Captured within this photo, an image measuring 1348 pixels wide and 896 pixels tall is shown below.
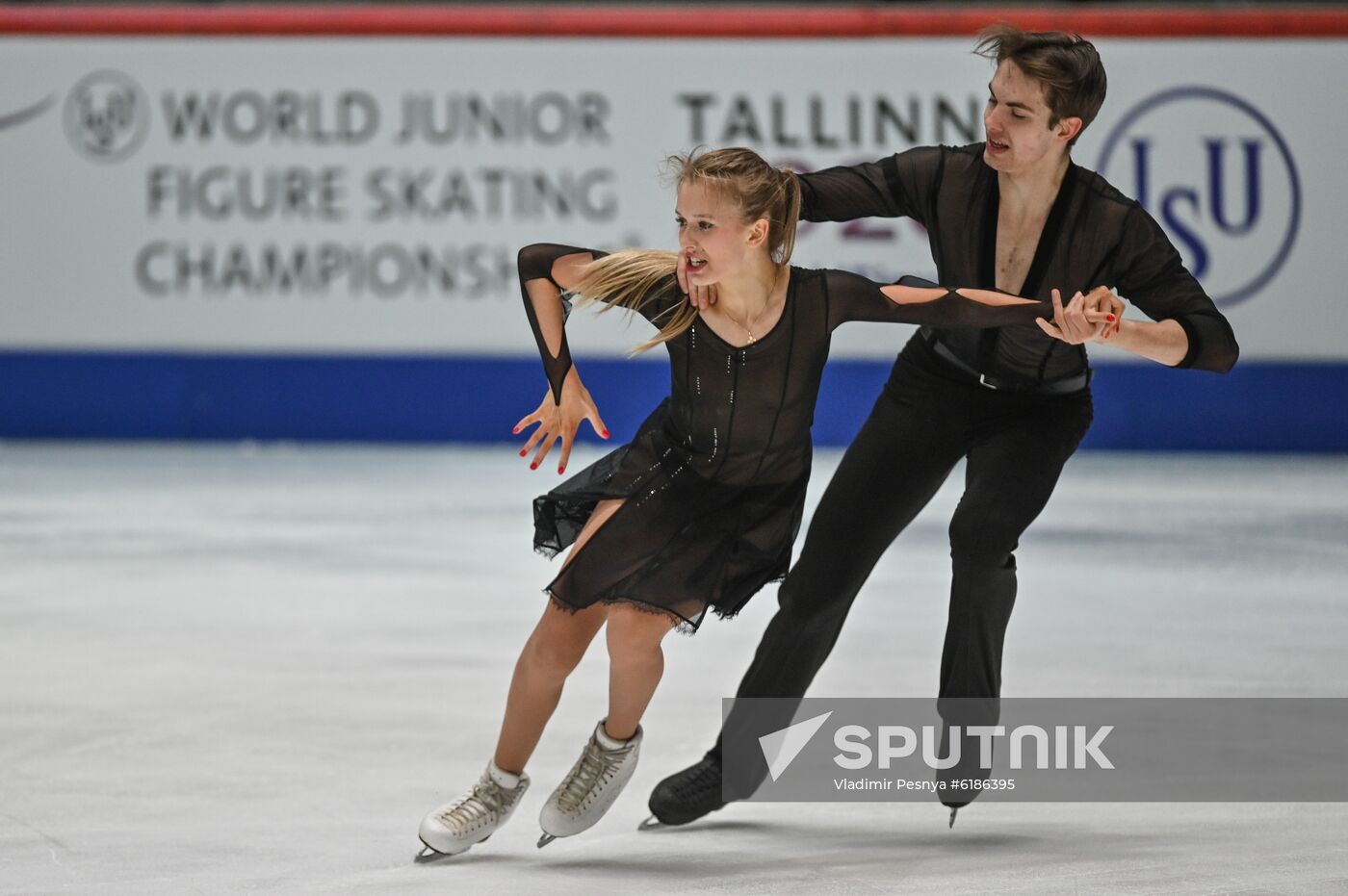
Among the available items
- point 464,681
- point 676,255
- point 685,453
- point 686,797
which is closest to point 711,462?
point 685,453

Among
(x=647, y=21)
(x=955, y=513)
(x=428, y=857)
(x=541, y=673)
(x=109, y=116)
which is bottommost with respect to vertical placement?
(x=428, y=857)

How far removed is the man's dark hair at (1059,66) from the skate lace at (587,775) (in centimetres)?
121

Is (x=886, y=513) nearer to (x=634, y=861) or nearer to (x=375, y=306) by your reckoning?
(x=634, y=861)

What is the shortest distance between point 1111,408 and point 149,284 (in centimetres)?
505

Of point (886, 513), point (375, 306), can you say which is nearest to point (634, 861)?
point (886, 513)

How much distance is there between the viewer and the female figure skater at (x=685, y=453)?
268 centimetres

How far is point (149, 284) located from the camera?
9516mm

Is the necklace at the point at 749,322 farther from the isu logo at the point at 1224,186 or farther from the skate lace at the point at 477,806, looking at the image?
the isu logo at the point at 1224,186

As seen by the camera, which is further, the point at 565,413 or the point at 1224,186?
the point at 1224,186

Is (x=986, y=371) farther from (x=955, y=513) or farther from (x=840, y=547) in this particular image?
(x=840, y=547)

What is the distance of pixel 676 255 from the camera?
2.80m

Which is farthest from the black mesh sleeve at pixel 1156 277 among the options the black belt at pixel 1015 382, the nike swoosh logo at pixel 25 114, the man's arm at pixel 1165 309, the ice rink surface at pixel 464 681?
the nike swoosh logo at pixel 25 114

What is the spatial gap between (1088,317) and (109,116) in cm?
798

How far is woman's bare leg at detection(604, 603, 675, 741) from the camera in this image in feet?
8.78
